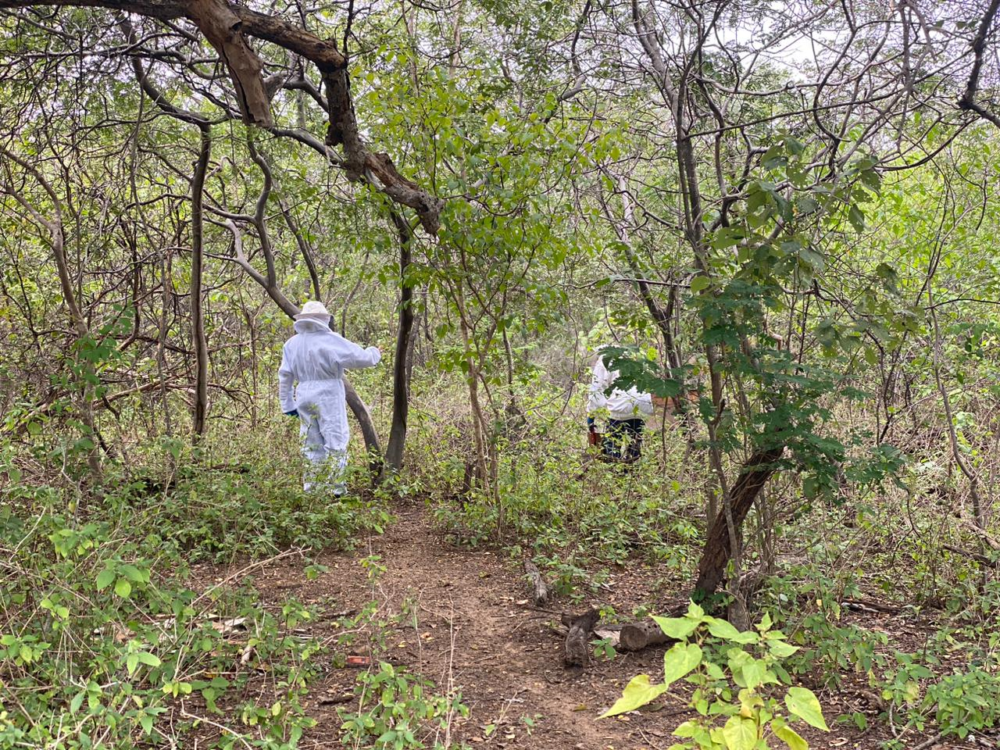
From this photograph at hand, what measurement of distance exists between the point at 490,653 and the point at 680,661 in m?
2.32

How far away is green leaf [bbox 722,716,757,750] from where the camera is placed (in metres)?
1.60

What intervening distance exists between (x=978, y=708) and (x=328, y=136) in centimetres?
423

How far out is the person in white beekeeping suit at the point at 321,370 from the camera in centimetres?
682

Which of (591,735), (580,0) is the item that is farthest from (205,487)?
(580,0)

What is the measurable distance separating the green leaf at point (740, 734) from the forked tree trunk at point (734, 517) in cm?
172

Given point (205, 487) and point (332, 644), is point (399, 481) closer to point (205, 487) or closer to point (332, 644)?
point (205, 487)

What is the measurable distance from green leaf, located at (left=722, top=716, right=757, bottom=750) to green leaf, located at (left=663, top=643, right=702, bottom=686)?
0.23m

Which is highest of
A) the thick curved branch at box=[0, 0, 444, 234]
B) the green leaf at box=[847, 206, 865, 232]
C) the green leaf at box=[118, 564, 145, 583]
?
the thick curved branch at box=[0, 0, 444, 234]

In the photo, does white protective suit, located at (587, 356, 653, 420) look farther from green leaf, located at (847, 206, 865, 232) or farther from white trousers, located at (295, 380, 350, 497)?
green leaf, located at (847, 206, 865, 232)

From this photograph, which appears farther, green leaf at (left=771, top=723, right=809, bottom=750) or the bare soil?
the bare soil

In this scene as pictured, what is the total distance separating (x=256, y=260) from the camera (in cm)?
914

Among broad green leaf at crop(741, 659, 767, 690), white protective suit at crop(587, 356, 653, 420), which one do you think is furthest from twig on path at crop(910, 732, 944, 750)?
white protective suit at crop(587, 356, 653, 420)

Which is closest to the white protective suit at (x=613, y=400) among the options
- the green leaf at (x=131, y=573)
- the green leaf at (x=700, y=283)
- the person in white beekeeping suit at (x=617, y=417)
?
the person in white beekeeping suit at (x=617, y=417)

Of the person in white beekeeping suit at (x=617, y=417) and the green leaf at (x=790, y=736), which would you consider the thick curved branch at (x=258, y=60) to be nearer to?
the person in white beekeeping suit at (x=617, y=417)
